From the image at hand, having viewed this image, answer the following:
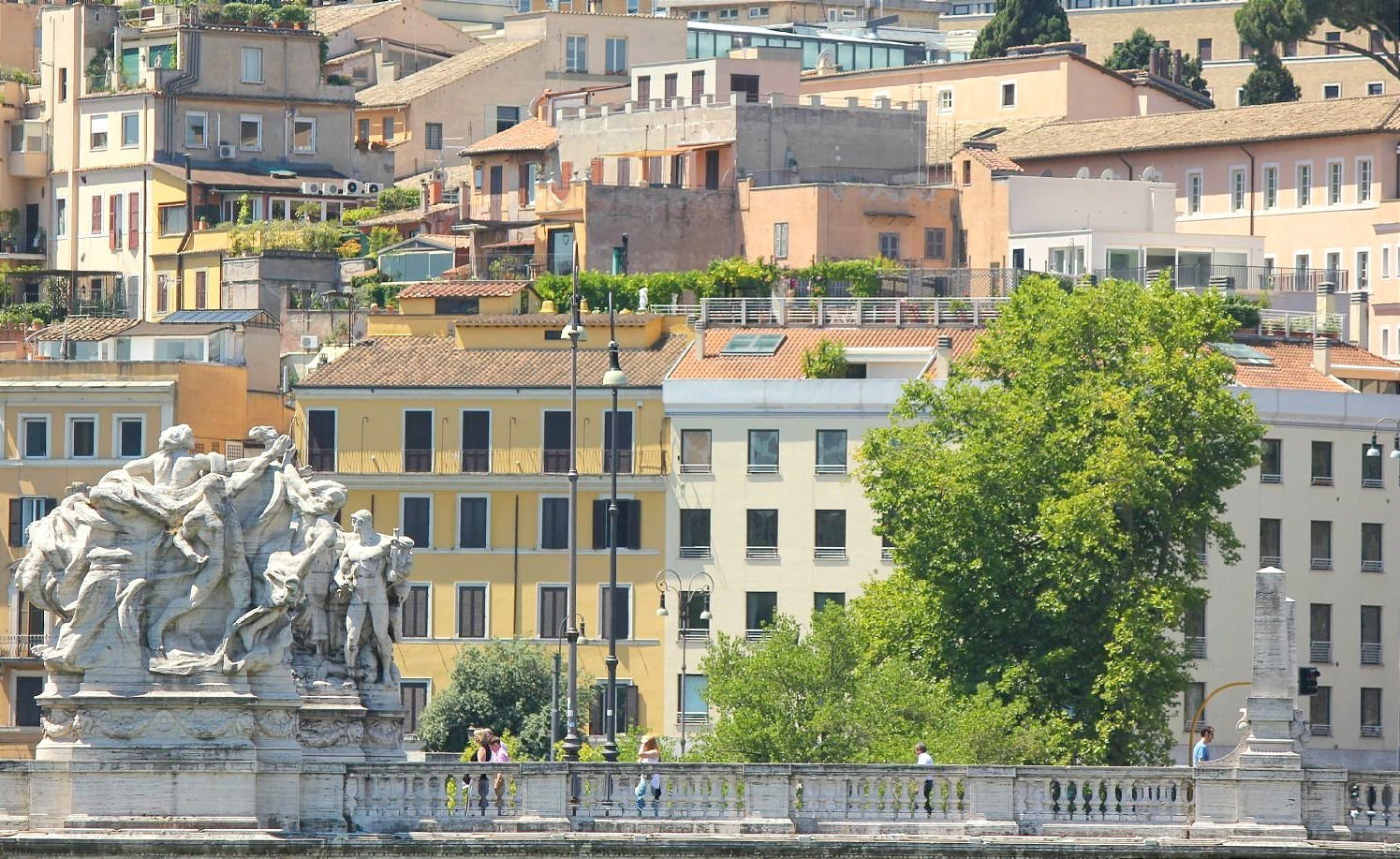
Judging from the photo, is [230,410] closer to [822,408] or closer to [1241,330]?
[822,408]

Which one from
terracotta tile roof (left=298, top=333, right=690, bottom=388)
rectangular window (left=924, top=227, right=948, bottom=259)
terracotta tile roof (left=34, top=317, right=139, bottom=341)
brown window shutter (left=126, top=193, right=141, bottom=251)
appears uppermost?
brown window shutter (left=126, top=193, right=141, bottom=251)

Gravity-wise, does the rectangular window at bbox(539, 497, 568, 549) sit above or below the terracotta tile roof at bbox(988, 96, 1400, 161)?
below

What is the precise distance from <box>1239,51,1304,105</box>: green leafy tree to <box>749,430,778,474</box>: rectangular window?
189 ft

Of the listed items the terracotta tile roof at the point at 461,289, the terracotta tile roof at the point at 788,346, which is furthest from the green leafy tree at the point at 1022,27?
the terracotta tile roof at the point at 788,346

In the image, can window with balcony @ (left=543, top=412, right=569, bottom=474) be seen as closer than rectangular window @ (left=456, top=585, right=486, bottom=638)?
No

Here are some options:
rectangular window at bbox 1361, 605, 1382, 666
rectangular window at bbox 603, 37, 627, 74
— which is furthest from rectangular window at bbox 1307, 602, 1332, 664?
rectangular window at bbox 603, 37, 627, 74

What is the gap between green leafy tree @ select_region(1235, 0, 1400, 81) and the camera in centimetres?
13075

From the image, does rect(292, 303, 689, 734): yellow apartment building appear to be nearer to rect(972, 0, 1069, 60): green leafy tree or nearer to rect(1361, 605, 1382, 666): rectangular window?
rect(1361, 605, 1382, 666): rectangular window

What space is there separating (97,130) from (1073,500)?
2231 inches

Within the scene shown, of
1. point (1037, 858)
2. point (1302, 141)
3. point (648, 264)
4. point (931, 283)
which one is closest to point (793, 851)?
point (1037, 858)

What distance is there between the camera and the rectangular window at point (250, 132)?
4825 inches

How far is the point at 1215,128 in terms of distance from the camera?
116875mm

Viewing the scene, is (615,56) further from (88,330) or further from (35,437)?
(35,437)

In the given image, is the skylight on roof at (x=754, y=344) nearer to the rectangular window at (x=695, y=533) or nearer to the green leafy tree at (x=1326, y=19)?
the rectangular window at (x=695, y=533)
